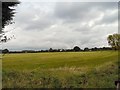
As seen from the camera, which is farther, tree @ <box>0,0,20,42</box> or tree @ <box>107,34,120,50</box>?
tree @ <box>107,34,120,50</box>

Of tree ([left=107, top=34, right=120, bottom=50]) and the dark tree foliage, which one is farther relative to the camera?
tree ([left=107, top=34, right=120, bottom=50])

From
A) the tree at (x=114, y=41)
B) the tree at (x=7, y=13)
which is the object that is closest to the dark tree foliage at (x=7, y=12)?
the tree at (x=7, y=13)

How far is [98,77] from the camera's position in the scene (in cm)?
2441

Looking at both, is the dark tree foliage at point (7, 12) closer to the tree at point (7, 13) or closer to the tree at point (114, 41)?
the tree at point (7, 13)

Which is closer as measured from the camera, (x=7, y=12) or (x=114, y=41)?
(x=7, y=12)

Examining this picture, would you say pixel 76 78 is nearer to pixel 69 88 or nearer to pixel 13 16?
pixel 69 88

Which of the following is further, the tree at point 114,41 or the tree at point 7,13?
the tree at point 114,41

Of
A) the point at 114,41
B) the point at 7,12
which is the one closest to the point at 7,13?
the point at 7,12

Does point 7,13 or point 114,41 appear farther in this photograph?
point 114,41

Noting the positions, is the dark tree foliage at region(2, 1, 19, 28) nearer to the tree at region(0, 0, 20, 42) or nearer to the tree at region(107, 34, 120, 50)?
the tree at region(0, 0, 20, 42)

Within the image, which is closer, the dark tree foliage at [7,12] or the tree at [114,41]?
the dark tree foliage at [7,12]

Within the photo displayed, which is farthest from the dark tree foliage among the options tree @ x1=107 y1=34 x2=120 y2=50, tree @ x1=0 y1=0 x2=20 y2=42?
tree @ x1=107 y1=34 x2=120 y2=50

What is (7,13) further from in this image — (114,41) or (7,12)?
(114,41)

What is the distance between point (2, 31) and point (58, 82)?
17.4 feet
